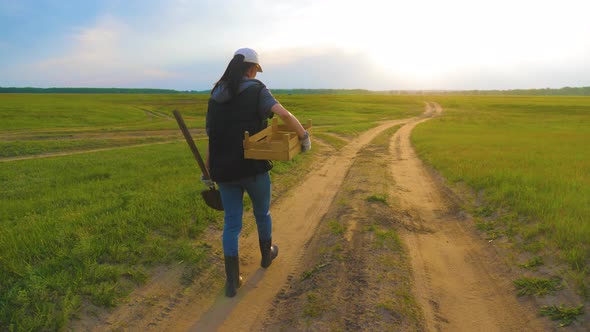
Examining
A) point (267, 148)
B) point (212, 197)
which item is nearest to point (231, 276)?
point (212, 197)

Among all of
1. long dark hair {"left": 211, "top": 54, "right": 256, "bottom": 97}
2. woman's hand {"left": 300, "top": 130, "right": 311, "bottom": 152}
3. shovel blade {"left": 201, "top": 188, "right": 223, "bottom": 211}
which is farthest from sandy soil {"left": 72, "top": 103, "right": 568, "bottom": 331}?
long dark hair {"left": 211, "top": 54, "right": 256, "bottom": 97}

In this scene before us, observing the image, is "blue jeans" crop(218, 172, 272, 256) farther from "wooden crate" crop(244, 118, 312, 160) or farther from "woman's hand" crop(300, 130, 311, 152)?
"woman's hand" crop(300, 130, 311, 152)

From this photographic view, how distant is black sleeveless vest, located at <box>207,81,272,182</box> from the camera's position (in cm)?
322

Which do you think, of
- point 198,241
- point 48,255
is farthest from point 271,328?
point 48,255

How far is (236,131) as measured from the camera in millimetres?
3281

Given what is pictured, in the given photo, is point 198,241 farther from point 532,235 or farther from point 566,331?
point 532,235

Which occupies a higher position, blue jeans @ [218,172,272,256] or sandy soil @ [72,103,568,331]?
blue jeans @ [218,172,272,256]

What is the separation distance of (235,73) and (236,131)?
544mm

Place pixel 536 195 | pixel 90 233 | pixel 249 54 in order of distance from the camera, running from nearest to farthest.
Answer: pixel 249 54 → pixel 90 233 → pixel 536 195

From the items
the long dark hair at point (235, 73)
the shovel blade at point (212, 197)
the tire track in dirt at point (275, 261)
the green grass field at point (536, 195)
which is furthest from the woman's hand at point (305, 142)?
the green grass field at point (536, 195)

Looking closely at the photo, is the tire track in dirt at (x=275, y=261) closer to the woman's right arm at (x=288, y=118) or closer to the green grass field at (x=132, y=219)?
the green grass field at (x=132, y=219)

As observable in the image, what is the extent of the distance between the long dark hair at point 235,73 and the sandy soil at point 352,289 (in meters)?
2.11

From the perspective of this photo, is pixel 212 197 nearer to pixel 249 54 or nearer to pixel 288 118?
pixel 288 118

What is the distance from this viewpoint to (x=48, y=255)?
381 centimetres
